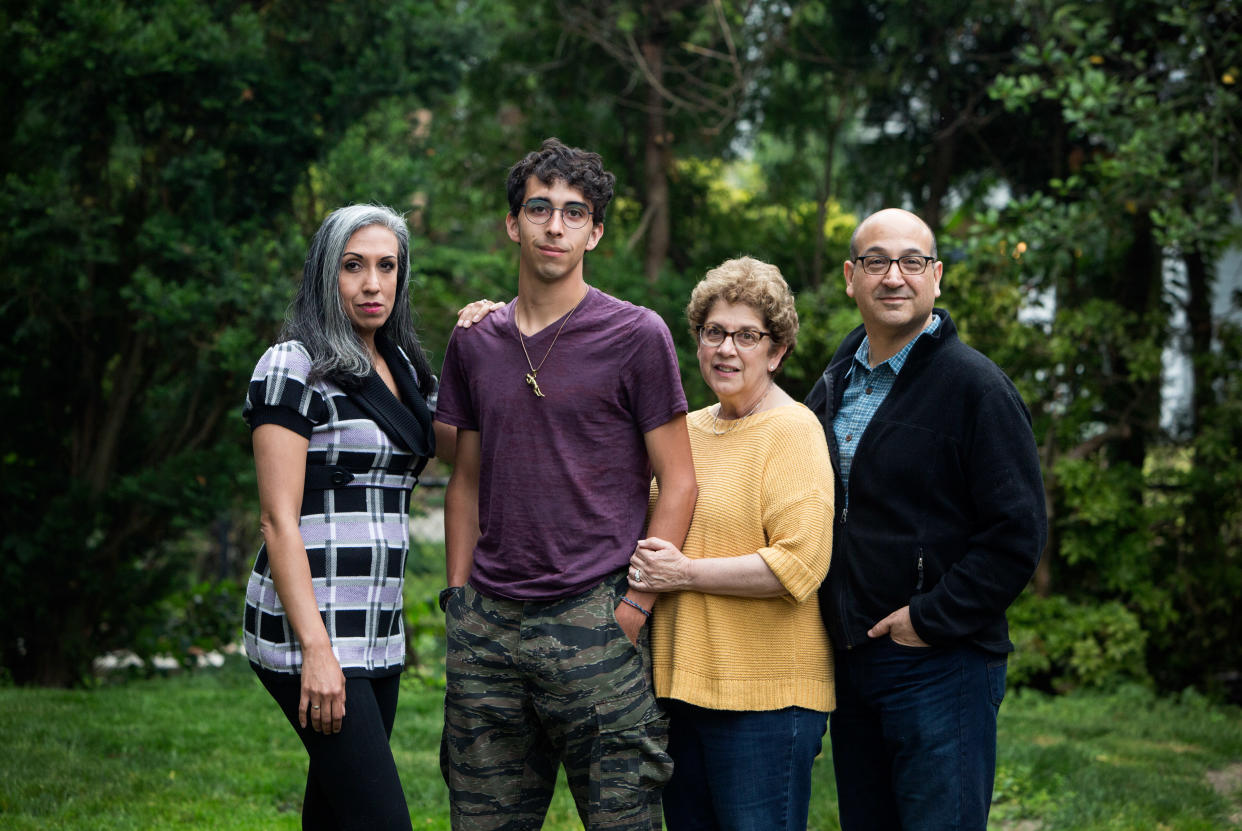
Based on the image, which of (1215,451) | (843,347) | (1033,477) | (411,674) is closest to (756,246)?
(1215,451)

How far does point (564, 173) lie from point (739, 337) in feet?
1.77

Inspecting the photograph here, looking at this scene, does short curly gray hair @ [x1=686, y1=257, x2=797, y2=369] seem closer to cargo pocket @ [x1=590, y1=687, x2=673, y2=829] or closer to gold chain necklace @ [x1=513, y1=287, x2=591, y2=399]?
gold chain necklace @ [x1=513, y1=287, x2=591, y2=399]

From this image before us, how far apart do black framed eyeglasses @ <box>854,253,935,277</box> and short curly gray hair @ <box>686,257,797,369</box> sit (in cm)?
21

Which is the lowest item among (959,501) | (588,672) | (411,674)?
(411,674)

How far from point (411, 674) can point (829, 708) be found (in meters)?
5.01

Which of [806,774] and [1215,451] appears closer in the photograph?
[806,774]

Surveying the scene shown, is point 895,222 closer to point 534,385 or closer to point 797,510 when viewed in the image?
point 797,510

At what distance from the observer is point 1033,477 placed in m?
2.47

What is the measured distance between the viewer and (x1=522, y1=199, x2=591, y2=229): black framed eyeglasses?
252cm

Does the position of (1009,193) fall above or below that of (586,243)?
above

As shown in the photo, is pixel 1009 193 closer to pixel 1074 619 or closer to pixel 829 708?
pixel 1074 619

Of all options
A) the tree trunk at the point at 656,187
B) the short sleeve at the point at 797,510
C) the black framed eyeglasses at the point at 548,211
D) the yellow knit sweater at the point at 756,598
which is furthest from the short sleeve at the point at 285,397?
the tree trunk at the point at 656,187

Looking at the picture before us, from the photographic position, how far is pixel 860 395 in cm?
275

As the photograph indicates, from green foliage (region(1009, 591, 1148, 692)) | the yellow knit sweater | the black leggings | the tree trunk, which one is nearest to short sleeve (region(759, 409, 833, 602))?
the yellow knit sweater
